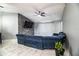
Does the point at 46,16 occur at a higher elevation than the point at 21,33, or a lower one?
higher

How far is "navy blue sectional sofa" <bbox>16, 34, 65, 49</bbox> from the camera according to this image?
2246 mm

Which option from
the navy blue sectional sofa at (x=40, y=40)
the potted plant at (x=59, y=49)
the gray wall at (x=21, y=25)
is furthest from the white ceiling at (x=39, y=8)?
the potted plant at (x=59, y=49)

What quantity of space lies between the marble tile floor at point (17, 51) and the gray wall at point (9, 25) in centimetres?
9

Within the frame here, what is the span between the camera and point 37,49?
2.24 metres

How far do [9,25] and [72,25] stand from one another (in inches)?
41.5

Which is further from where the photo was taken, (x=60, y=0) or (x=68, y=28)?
(x=68, y=28)

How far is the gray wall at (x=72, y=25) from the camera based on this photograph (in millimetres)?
2127

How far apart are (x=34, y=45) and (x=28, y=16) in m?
0.51

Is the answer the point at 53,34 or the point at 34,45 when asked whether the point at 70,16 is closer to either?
the point at 53,34

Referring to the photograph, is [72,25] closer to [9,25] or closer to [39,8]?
[39,8]

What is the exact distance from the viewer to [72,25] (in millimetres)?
2215

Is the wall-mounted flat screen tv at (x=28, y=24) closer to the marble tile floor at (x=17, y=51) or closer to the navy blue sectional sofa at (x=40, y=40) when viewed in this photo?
the navy blue sectional sofa at (x=40, y=40)

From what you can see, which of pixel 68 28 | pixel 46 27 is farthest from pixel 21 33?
pixel 68 28

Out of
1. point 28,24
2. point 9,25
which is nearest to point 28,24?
point 28,24
